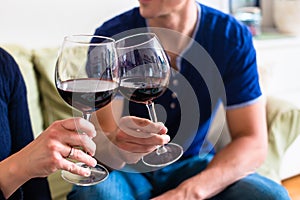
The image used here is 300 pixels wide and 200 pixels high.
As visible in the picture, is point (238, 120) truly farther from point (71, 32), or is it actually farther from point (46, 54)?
point (71, 32)

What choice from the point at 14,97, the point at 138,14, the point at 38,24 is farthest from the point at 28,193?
the point at 38,24

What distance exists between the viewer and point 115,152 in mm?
1126

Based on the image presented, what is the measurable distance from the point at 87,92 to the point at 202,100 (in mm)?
759

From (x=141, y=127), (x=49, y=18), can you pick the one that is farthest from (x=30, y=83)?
(x=141, y=127)

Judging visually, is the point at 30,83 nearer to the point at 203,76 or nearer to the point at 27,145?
the point at 203,76

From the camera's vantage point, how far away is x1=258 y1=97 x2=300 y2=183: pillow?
5.93ft

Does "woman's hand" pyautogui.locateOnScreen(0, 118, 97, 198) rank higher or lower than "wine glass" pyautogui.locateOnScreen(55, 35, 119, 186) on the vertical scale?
lower

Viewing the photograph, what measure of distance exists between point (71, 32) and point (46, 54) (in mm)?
314

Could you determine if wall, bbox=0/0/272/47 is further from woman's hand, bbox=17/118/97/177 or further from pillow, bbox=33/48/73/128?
woman's hand, bbox=17/118/97/177

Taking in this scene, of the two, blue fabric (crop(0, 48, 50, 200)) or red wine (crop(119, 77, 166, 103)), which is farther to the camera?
blue fabric (crop(0, 48, 50, 200))

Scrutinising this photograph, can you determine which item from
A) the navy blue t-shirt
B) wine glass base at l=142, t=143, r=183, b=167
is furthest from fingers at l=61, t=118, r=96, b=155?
the navy blue t-shirt

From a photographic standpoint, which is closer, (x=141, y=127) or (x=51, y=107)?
(x=141, y=127)

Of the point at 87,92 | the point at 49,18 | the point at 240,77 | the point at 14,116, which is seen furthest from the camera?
the point at 49,18

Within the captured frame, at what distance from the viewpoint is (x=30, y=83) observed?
69.1 inches
